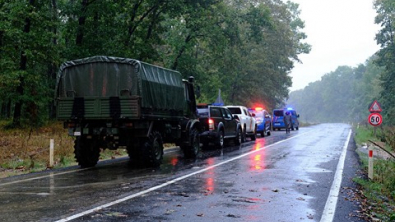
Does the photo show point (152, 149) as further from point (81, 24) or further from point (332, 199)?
point (81, 24)

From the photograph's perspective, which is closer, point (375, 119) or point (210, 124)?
point (375, 119)

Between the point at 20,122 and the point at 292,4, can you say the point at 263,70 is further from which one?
the point at 20,122

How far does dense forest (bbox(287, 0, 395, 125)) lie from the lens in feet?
177

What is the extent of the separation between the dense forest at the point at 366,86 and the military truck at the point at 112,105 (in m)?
32.5

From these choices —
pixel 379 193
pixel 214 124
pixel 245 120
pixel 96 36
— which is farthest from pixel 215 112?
pixel 379 193

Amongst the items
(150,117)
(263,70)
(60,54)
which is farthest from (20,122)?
(263,70)

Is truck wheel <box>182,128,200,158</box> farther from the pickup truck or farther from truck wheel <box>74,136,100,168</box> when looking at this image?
the pickup truck

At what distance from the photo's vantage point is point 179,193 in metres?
8.95

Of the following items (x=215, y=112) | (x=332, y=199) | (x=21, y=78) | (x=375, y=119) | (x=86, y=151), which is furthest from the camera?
(x=21, y=78)

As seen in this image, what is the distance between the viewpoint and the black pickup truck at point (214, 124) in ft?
66.5

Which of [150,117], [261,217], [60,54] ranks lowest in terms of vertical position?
[261,217]

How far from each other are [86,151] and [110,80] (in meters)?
2.65

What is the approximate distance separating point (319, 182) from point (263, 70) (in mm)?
42642

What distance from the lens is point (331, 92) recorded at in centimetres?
18250
